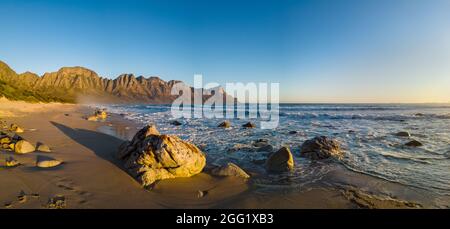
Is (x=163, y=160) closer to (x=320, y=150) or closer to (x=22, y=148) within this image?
(x=22, y=148)

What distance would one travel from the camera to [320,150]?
8016 millimetres

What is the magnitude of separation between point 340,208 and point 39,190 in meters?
5.96

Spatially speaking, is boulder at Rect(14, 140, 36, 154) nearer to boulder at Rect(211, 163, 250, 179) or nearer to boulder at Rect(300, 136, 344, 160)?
boulder at Rect(211, 163, 250, 179)

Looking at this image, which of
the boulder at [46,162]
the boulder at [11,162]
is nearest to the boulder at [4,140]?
the boulder at [11,162]

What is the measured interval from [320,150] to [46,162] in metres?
8.87

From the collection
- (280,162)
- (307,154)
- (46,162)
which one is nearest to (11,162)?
(46,162)

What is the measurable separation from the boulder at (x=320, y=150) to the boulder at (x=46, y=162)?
8.17 meters

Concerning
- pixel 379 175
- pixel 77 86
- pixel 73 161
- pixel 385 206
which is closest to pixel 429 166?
pixel 379 175

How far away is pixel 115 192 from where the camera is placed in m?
4.31

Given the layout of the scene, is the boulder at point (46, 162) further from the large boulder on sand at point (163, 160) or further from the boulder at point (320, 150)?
the boulder at point (320, 150)

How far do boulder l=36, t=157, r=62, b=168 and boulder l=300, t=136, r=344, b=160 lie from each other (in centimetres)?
817
